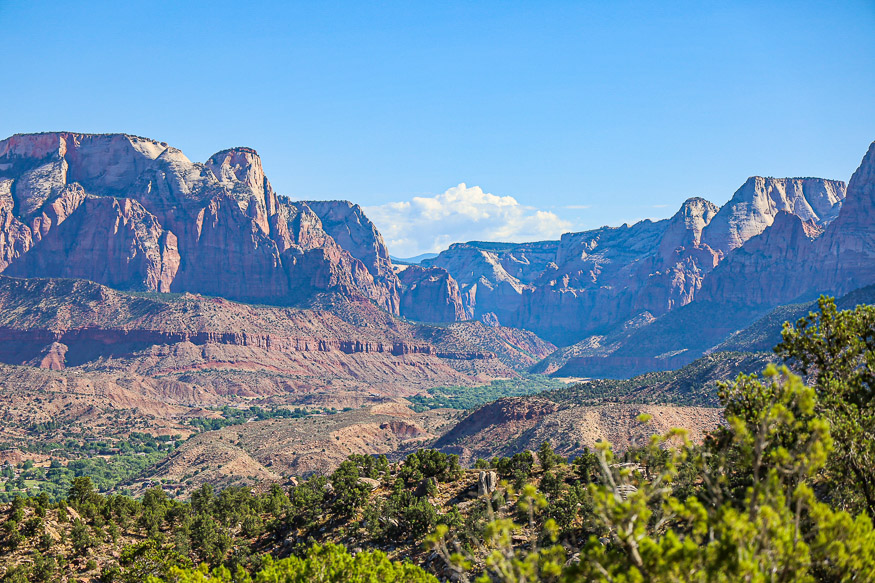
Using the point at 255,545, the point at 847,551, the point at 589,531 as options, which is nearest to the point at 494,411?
the point at 255,545

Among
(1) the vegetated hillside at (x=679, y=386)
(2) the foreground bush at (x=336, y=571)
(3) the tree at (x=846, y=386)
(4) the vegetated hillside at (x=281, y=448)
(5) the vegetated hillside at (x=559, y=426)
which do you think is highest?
(3) the tree at (x=846, y=386)

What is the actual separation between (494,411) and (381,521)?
8485cm

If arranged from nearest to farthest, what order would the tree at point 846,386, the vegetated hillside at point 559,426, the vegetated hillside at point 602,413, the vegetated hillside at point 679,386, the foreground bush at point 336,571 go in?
1. the tree at point 846,386
2. the foreground bush at point 336,571
3. the vegetated hillside at point 559,426
4. the vegetated hillside at point 602,413
5. the vegetated hillside at point 679,386

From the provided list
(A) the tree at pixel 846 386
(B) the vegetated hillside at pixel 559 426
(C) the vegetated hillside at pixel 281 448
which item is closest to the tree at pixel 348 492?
(A) the tree at pixel 846 386

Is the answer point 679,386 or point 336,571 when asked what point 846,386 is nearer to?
point 336,571

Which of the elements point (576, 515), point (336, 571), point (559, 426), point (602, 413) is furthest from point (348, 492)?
point (602, 413)

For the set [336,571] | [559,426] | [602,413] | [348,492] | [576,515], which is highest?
[336,571]

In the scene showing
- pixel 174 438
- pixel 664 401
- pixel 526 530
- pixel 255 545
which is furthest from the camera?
pixel 174 438

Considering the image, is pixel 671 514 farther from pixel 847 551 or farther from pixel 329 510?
pixel 329 510

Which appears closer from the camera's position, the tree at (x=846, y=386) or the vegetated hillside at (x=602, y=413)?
the tree at (x=846, y=386)

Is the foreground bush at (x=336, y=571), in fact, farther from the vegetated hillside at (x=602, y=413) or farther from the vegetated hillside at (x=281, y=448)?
the vegetated hillside at (x=602, y=413)

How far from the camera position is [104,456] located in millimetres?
137250

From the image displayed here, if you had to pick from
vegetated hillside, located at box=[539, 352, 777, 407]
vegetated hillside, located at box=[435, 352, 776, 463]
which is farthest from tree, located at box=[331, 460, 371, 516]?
vegetated hillside, located at box=[539, 352, 777, 407]

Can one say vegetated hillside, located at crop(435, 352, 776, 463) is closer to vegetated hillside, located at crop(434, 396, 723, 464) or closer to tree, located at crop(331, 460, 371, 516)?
vegetated hillside, located at crop(434, 396, 723, 464)
